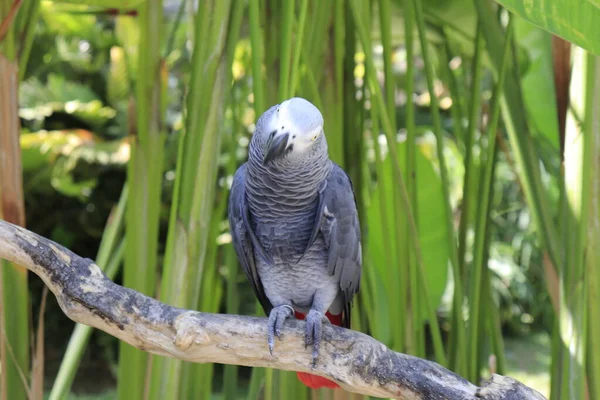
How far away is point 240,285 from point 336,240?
1616 mm

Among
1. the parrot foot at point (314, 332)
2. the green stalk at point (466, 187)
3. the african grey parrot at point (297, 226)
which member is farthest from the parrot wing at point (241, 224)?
the green stalk at point (466, 187)

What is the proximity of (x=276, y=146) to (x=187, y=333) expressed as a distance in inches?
6.5

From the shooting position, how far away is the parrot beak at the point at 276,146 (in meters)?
0.48

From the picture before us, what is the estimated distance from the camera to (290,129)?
0.48m

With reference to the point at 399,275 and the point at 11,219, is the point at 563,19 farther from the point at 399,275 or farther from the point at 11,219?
the point at 11,219

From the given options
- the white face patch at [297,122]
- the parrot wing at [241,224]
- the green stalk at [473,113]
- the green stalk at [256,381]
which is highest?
the green stalk at [473,113]

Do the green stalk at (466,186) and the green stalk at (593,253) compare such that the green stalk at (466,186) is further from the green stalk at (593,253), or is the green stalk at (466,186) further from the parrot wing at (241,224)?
the parrot wing at (241,224)

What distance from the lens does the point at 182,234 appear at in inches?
20.9

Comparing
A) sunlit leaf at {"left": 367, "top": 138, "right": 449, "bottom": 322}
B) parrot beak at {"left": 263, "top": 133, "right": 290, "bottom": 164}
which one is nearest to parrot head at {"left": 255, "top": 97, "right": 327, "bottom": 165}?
parrot beak at {"left": 263, "top": 133, "right": 290, "bottom": 164}

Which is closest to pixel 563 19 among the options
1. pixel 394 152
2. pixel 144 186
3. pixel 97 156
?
pixel 394 152

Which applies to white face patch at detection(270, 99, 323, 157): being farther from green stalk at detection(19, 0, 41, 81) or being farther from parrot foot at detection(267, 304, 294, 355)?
green stalk at detection(19, 0, 41, 81)

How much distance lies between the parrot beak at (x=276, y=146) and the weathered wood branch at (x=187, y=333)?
0.46ft

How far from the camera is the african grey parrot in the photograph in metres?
0.53

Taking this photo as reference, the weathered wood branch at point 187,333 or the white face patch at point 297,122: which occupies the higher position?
the white face patch at point 297,122
